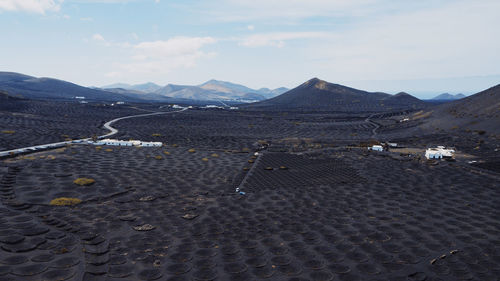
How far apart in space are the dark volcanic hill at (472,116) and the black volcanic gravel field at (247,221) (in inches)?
1367

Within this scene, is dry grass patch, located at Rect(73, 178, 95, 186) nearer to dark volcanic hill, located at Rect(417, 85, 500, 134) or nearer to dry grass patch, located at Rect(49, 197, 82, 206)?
dry grass patch, located at Rect(49, 197, 82, 206)

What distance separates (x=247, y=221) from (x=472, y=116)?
74.9m

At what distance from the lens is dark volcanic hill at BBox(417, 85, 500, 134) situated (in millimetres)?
63031

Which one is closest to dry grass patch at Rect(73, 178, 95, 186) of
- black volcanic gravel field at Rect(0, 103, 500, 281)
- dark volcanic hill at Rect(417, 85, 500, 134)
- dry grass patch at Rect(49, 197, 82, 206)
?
black volcanic gravel field at Rect(0, 103, 500, 281)

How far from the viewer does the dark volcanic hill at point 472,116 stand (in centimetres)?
6303

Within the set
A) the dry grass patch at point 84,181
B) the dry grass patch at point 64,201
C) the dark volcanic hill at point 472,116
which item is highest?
the dark volcanic hill at point 472,116

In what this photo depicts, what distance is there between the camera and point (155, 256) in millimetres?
15797

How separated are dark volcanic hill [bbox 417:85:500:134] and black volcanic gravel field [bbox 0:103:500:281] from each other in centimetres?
3473

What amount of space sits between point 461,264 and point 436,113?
93211 millimetres

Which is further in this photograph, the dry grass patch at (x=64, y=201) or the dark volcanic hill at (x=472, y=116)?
the dark volcanic hill at (x=472, y=116)

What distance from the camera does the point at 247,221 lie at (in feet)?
68.7

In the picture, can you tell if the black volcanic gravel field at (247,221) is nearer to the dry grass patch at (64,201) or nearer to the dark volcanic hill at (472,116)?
the dry grass patch at (64,201)

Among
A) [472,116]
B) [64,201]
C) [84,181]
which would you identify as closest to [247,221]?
[64,201]

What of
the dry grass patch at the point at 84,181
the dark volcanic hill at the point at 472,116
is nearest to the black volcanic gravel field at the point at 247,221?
the dry grass patch at the point at 84,181
